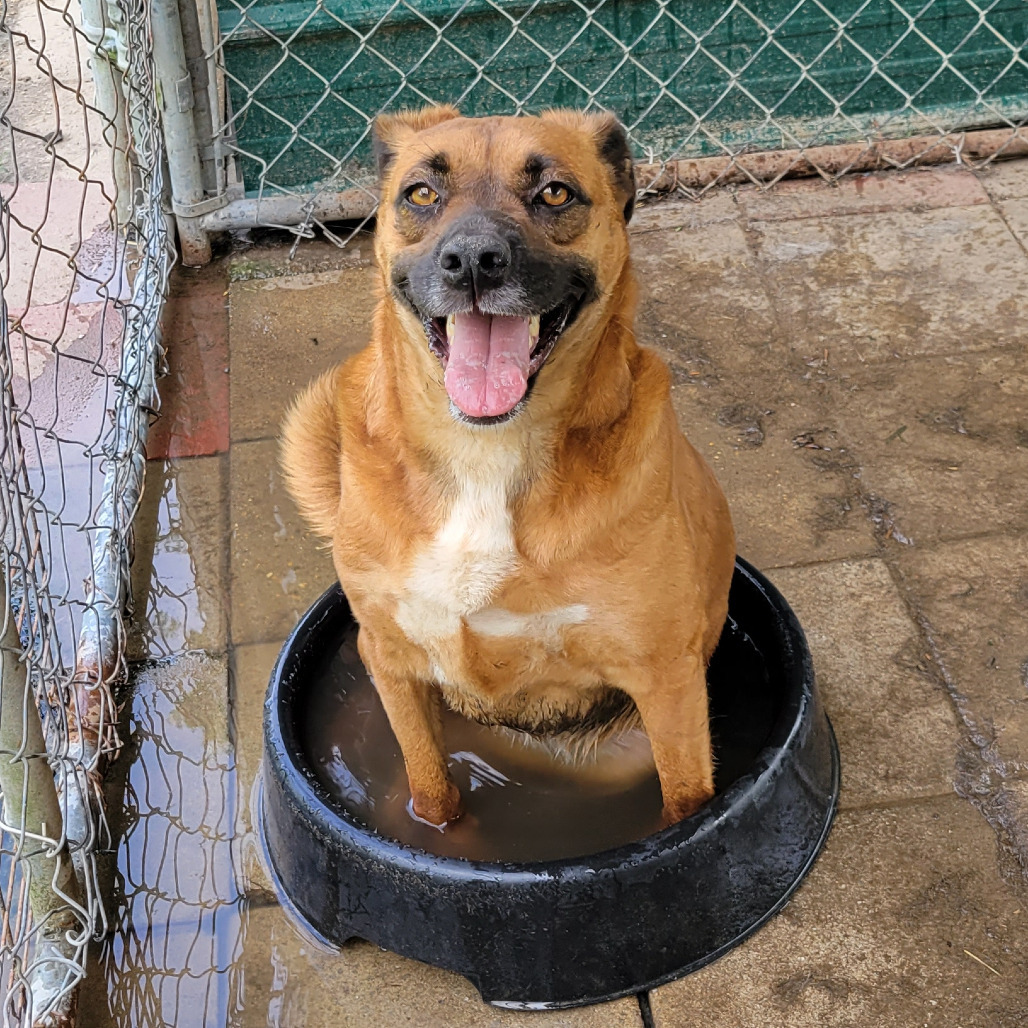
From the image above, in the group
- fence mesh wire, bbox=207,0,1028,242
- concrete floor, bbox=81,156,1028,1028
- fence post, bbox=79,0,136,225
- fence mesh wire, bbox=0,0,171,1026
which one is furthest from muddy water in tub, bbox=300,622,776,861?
fence mesh wire, bbox=207,0,1028,242

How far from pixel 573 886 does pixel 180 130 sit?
308 centimetres

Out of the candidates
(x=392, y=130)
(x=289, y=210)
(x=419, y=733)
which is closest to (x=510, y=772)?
(x=419, y=733)

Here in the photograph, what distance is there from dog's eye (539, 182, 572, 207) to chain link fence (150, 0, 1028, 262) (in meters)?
2.41

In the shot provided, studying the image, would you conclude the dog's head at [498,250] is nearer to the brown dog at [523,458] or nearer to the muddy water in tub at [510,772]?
the brown dog at [523,458]

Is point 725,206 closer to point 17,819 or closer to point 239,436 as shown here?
point 239,436

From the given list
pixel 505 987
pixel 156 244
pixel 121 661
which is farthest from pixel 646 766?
pixel 156 244

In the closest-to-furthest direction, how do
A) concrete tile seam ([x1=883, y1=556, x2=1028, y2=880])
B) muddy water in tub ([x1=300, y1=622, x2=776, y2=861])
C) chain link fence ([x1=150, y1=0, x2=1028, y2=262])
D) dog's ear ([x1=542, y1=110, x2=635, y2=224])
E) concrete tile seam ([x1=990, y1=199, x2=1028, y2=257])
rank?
dog's ear ([x1=542, y1=110, x2=635, y2=224]) < concrete tile seam ([x1=883, y1=556, x2=1028, y2=880]) < muddy water in tub ([x1=300, y1=622, x2=776, y2=861]) < concrete tile seam ([x1=990, y1=199, x2=1028, y2=257]) < chain link fence ([x1=150, y1=0, x2=1028, y2=262])

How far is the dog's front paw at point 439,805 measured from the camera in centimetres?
252

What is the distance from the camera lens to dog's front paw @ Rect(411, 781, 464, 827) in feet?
8.25

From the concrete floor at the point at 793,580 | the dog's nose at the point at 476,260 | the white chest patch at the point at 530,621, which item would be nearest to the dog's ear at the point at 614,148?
the dog's nose at the point at 476,260

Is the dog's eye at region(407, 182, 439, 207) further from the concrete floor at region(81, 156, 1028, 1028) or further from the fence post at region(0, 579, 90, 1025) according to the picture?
the concrete floor at region(81, 156, 1028, 1028)

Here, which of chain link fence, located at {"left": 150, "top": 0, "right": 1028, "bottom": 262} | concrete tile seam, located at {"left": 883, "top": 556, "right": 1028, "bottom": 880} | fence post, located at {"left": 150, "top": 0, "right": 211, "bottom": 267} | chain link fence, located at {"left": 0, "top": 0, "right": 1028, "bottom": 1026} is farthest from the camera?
chain link fence, located at {"left": 150, "top": 0, "right": 1028, "bottom": 262}

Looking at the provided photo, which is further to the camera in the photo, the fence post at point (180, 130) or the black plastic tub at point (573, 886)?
the fence post at point (180, 130)

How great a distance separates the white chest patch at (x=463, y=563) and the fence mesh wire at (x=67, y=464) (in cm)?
66
